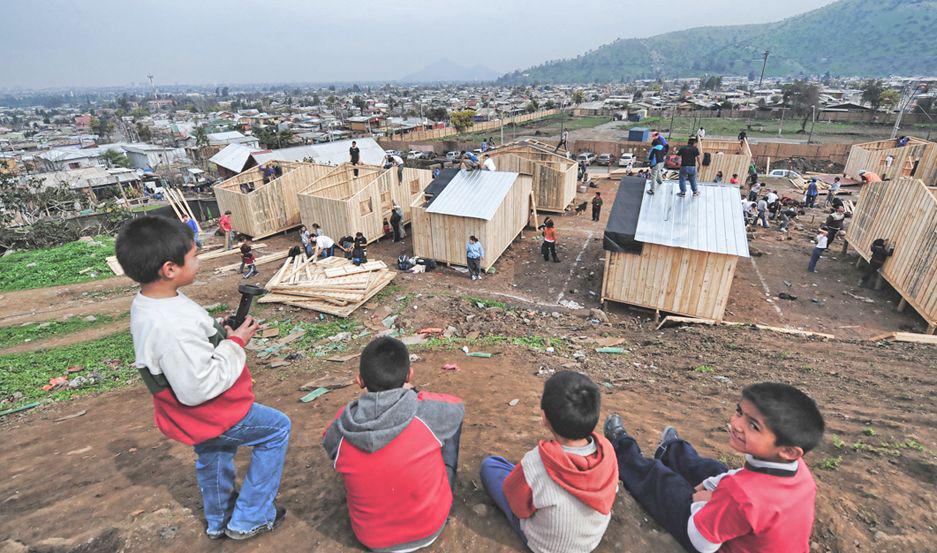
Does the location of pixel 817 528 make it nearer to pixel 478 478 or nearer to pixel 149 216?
pixel 478 478

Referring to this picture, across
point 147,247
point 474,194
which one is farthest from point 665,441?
point 474,194

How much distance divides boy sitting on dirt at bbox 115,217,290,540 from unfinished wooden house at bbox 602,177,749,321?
970 centimetres

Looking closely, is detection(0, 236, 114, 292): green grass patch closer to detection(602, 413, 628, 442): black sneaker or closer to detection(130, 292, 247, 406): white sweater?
detection(130, 292, 247, 406): white sweater

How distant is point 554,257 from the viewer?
49.5ft

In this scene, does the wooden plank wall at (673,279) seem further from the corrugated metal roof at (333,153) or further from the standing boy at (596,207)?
the corrugated metal roof at (333,153)

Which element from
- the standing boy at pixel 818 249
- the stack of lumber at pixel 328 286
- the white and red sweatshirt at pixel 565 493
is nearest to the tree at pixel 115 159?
the stack of lumber at pixel 328 286

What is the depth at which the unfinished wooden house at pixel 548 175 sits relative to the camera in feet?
66.8

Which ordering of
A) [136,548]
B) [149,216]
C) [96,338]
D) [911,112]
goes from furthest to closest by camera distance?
[911,112]
[96,338]
[136,548]
[149,216]

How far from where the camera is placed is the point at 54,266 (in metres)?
13.7

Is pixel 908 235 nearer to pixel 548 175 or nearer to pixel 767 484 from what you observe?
pixel 548 175

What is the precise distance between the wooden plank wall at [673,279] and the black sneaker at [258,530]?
381 inches

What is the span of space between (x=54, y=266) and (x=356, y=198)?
397 inches

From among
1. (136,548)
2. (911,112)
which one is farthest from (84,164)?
(911,112)

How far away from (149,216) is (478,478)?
3.34 m
